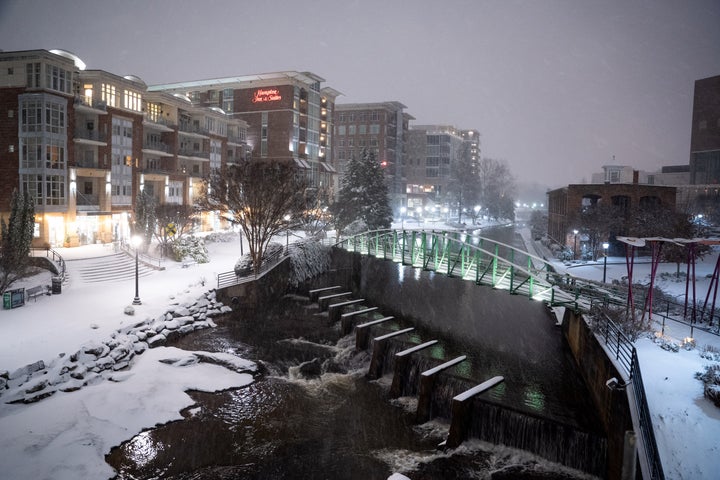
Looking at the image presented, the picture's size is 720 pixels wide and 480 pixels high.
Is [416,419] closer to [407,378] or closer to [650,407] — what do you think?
[407,378]

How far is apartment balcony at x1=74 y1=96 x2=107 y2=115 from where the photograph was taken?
3856 cm

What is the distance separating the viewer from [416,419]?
55.1 feet

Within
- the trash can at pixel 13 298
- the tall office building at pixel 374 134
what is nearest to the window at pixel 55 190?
the trash can at pixel 13 298

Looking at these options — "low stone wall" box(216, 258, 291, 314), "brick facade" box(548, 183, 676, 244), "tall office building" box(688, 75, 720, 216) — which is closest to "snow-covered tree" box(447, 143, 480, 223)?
"tall office building" box(688, 75, 720, 216)

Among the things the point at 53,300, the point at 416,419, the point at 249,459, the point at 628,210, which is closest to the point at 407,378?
the point at 416,419

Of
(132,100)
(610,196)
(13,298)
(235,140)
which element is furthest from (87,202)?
(610,196)

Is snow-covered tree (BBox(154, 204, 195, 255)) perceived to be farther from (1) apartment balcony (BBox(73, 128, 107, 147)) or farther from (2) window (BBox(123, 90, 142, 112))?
(2) window (BBox(123, 90, 142, 112))

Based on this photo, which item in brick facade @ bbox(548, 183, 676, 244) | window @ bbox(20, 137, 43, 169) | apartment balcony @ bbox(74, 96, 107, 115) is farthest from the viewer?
brick facade @ bbox(548, 183, 676, 244)

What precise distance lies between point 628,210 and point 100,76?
4611 centimetres

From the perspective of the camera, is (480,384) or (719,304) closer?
(480,384)

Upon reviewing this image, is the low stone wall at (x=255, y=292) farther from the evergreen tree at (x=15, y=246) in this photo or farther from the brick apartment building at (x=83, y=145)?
the brick apartment building at (x=83, y=145)

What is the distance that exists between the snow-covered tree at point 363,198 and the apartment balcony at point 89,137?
22067mm

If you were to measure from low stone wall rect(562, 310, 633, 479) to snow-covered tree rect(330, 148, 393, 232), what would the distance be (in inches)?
1246

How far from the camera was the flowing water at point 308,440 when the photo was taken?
1391 centimetres
